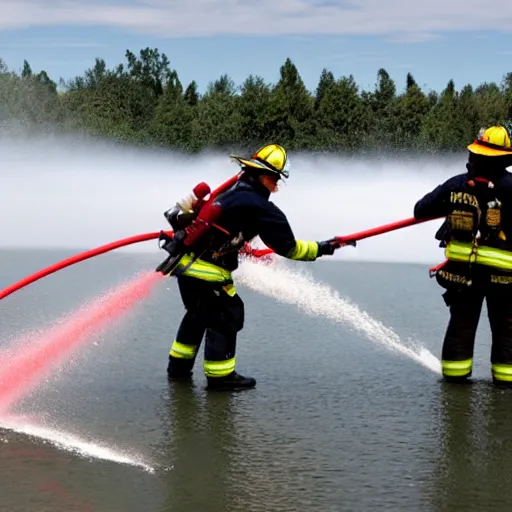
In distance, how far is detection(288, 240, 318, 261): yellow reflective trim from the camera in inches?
219

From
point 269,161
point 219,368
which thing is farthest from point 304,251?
point 219,368

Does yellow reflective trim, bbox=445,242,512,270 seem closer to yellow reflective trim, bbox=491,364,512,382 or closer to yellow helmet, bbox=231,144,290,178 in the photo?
yellow reflective trim, bbox=491,364,512,382

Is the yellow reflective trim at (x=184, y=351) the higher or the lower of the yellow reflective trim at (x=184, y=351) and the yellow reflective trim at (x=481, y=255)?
the lower

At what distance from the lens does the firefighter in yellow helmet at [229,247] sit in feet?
18.0

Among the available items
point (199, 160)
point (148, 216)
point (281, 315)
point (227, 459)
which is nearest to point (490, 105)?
point (199, 160)

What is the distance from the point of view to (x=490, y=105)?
2050 inches

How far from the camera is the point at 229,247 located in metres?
5.63

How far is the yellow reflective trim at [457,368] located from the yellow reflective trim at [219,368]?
126cm

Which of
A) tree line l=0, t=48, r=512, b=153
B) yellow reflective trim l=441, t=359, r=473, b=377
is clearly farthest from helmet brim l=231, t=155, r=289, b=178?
tree line l=0, t=48, r=512, b=153

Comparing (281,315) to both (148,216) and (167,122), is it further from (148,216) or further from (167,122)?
(167,122)

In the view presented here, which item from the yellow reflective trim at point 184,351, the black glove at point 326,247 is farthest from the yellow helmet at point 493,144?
the yellow reflective trim at point 184,351

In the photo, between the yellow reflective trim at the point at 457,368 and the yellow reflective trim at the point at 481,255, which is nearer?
the yellow reflective trim at the point at 481,255

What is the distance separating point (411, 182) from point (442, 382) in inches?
563

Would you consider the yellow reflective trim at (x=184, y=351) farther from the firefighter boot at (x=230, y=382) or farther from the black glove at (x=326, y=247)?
the black glove at (x=326, y=247)
